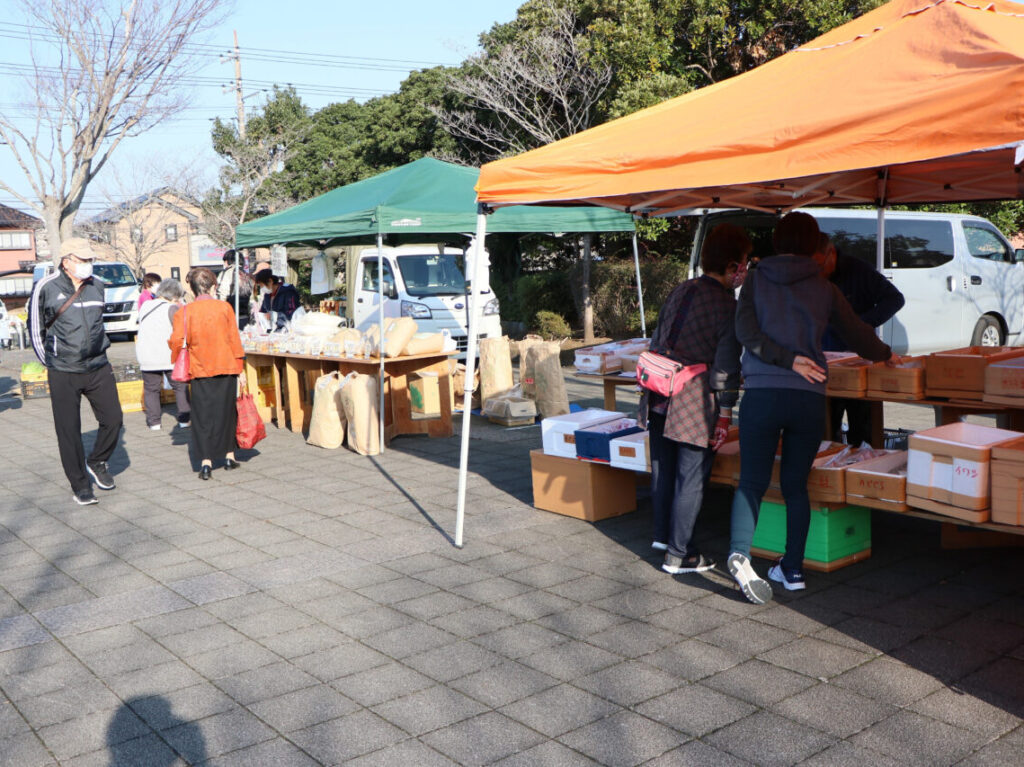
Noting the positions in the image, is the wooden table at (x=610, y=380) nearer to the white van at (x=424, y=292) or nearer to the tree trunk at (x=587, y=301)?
the white van at (x=424, y=292)

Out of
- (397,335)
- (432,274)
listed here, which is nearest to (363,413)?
(397,335)

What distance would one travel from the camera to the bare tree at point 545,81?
16203 mm

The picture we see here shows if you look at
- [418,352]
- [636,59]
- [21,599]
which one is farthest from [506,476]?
[636,59]

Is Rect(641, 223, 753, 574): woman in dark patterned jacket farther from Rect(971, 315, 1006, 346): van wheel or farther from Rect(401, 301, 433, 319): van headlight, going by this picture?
Rect(971, 315, 1006, 346): van wheel

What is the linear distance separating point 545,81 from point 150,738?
14955 mm

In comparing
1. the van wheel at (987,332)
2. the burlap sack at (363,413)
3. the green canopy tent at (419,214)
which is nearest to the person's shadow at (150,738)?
the green canopy tent at (419,214)

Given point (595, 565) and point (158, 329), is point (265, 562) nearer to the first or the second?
point (595, 565)

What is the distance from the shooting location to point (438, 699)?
3.54 m

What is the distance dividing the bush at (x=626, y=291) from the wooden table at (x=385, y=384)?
7.89 m

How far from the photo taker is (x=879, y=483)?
4277 millimetres

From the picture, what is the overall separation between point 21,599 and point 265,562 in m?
1.27

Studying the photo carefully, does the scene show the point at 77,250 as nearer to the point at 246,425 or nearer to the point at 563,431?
the point at 246,425

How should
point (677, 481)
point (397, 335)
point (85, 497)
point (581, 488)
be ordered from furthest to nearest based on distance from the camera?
point (397, 335)
point (85, 497)
point (581, 488)
point (677, 481)

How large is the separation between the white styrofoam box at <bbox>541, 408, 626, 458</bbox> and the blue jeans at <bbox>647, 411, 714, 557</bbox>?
0.91 metres
